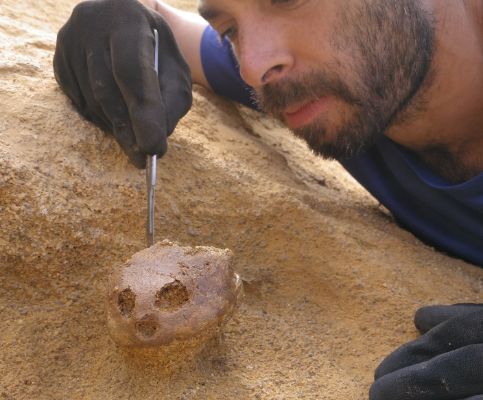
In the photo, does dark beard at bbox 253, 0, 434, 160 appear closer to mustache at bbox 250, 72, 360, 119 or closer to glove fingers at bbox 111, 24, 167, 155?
mustache at bbox 250, 72, 360, 119

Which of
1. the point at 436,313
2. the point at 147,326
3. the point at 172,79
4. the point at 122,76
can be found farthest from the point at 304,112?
the point at 147,326

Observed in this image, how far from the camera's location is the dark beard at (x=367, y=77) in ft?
4.30

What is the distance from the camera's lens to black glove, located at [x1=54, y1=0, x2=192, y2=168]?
1.26m

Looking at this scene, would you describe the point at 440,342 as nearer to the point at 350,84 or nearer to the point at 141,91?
the point at 350,84

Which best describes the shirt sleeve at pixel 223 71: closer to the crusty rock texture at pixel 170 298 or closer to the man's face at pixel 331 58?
the man's face at pixel 331 58

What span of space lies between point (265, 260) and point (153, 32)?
2.20 ft

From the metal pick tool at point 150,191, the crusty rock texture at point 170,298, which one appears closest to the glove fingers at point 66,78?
the metal pick tool at point 150,191

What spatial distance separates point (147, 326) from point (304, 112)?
691 millimetres

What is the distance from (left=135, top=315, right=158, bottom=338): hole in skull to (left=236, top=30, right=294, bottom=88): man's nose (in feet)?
2.03

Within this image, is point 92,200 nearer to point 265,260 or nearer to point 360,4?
point 265,260

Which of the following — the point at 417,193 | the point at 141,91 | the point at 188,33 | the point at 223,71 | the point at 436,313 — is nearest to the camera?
the point at 436,313

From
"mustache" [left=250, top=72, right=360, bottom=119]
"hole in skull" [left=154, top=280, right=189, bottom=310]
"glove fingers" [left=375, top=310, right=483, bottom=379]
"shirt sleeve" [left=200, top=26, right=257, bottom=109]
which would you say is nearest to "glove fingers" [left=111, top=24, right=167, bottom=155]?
"mustache" [left=250, top=72, right=360, bottom=119]

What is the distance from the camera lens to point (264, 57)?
127 cm

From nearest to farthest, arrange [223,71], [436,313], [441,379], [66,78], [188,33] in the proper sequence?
[441,379] < [436,313] < [66,78] < [223,71] < [188,33]
